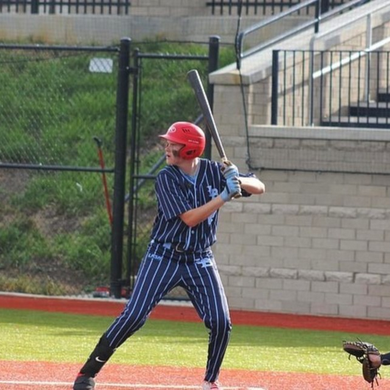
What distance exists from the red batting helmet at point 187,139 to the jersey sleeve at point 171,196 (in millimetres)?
170

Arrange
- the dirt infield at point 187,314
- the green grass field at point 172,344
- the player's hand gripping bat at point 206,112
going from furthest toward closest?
the dirt infield at point 187,314
the green grass field at point 172,344
the player's hand gripping bat at point 206,112

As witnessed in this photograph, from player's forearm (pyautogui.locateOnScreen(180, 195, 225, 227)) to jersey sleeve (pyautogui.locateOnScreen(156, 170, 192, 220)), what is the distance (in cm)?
5

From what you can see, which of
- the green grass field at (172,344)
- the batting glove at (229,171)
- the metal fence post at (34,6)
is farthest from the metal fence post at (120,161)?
the batting glove at (229,171)

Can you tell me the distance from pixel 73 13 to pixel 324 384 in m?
15.0

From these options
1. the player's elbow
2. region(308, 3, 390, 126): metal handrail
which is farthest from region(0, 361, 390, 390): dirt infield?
region(308, 3, 390, 126): metal handrail

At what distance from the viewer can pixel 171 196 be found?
7.86 m

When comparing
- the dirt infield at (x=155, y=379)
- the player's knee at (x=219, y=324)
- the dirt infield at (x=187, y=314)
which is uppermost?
the player's knee at (x=219, y=324)

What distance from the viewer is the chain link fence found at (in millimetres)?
16812

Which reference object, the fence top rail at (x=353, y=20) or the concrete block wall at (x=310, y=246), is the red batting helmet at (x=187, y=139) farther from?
the fence top rail at (x=353, y=20)

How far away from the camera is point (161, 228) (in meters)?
8.02

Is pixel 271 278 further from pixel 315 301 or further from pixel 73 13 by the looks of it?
pixel 73 13

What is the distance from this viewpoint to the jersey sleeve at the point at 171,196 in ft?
25.7

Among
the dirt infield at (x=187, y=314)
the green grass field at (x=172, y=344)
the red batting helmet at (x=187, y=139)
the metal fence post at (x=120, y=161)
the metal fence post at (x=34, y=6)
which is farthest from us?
the metal fence post at (x=34, y=6)

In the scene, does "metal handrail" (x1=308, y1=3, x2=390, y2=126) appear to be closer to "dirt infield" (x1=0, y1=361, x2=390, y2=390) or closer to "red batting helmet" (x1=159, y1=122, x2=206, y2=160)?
"dirt infield" (x1=0, y1=361, x2=390, y2=390)
